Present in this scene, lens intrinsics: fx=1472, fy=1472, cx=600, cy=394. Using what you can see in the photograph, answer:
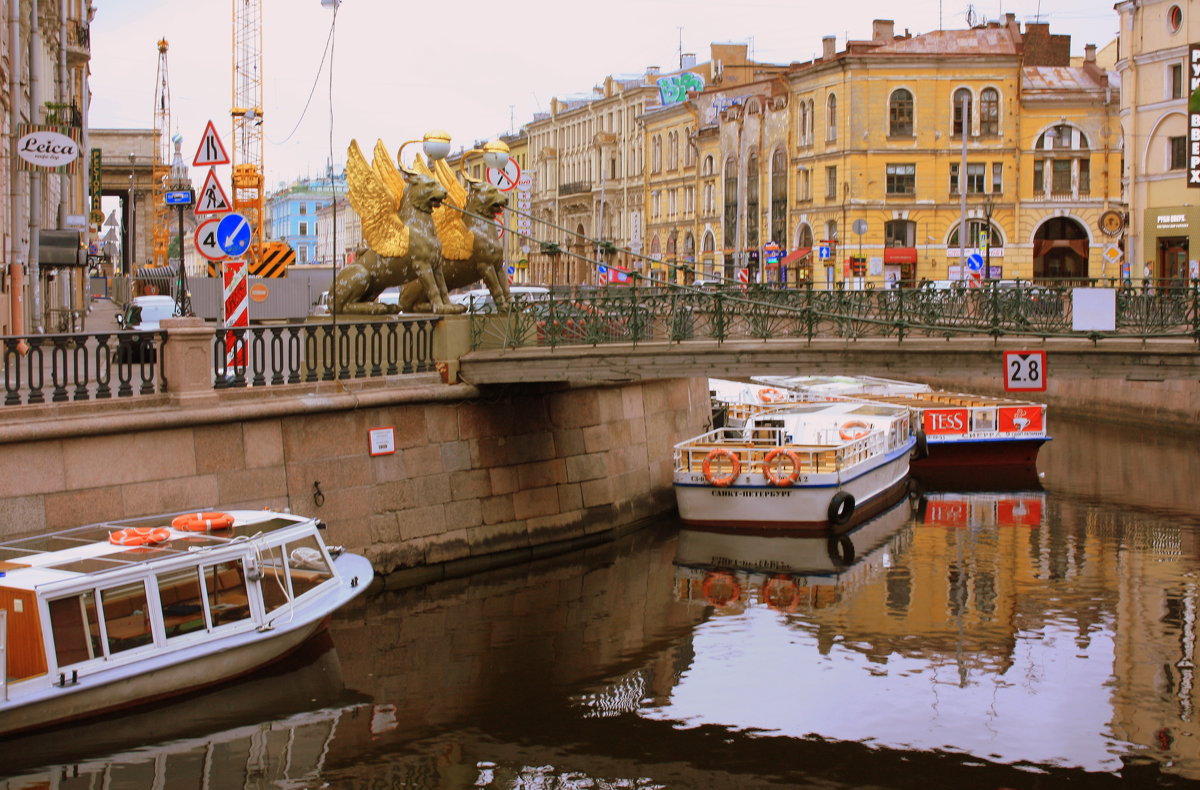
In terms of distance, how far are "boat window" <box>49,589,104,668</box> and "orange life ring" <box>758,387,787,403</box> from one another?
2477 centimetres

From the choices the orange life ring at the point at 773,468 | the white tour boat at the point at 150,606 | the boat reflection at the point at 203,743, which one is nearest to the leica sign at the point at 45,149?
the white tour boat at the point at 150,606

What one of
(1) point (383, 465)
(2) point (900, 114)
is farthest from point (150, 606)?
(2) point (900, 114)

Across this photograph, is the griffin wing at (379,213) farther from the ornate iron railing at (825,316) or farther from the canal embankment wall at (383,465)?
the canal embankment wall at (383,465)

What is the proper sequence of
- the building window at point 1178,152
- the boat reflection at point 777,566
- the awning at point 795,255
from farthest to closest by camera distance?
the awning at point 795,255 → the building window at point 1178,152 → the boat reflection at point 777,566

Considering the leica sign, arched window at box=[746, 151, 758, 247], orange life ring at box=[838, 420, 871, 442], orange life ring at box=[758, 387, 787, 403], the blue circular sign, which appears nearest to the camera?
the blue circular sign

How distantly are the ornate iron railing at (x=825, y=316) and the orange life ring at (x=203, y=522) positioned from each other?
6.50m

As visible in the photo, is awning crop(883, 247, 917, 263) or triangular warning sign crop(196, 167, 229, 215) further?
awning crop(883, 247, 917, 263)

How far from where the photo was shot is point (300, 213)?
15838cm

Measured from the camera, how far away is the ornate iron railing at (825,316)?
17828 mm

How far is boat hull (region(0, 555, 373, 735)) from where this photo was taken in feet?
43.0

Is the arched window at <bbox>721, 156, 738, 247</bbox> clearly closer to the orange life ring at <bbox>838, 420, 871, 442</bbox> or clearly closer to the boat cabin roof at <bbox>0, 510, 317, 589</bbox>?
the orange life ring at <bbox>838, 420, 871, 442</bbox>

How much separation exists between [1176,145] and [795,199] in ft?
68.0

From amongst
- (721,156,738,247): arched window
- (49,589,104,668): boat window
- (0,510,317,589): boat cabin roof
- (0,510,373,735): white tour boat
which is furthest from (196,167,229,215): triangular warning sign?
(721,156,738,247): arched window

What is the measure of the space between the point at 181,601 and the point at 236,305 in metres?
5.11
